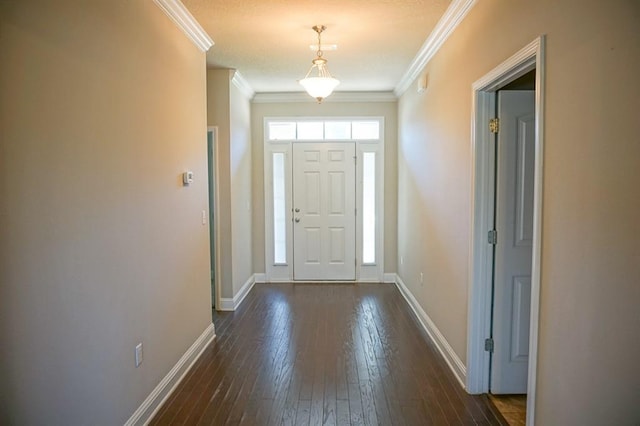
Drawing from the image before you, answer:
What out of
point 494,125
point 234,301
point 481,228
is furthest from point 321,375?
point 494,125

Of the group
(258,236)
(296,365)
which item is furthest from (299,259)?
(296,365)

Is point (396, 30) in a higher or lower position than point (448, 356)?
higher

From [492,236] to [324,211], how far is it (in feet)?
11.0

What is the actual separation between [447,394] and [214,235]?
2.91 meters

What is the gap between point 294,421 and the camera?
2.42 metres

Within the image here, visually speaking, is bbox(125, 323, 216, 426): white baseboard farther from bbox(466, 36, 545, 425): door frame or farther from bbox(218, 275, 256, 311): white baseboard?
bbox(466, 36, 545, 425): door frame

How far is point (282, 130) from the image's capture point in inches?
226

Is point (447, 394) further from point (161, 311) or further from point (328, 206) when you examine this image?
point (328, 206)

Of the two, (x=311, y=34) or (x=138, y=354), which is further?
(x=311, y=34)

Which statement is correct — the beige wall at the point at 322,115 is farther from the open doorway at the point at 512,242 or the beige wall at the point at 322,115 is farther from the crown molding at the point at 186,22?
the open doorway at the point at 512,242

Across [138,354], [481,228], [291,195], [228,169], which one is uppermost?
[228,169]

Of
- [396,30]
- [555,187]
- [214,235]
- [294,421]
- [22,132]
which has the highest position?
[396,30]

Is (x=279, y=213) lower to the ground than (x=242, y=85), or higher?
lower

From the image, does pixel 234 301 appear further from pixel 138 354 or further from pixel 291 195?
pixel 138 354
